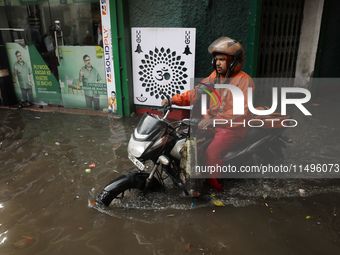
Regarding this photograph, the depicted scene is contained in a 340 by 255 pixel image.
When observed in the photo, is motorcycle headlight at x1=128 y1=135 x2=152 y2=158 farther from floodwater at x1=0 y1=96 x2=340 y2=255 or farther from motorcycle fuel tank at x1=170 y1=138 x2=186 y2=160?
floodwater at x1=0 y1=96 x2=340 y2=255

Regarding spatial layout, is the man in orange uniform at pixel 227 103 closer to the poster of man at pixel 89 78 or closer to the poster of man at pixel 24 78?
the poster of man at pixel 89 78

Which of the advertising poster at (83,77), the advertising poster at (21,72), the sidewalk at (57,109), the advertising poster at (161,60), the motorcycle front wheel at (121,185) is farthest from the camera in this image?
the advertising poster at (21,72)

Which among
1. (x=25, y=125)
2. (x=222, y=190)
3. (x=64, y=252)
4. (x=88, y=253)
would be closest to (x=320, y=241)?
(x=222, y=190)

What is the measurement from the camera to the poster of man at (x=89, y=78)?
6.25 meters

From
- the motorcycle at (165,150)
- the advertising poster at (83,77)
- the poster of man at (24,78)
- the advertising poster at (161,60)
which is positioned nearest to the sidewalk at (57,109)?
the advertising poster at (83,77)

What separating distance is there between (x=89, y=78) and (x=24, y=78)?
186 centimetres

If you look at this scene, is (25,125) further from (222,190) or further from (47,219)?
(222,190)

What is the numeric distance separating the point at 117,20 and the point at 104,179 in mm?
3287

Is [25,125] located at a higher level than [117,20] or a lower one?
lower

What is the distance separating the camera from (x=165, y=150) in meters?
2.99

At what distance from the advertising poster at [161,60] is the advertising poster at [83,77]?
33.6 inches

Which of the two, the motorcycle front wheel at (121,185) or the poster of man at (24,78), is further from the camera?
the poster of man at (24,78)

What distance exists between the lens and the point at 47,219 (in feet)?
9.89

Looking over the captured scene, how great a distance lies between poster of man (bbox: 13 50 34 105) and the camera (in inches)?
269
